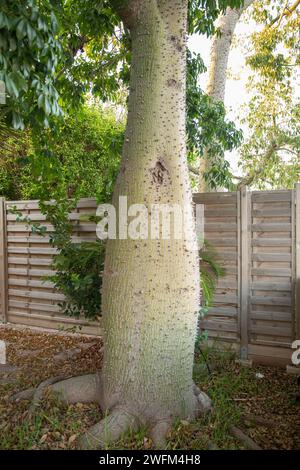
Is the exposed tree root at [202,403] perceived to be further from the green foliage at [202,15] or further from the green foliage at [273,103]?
the green foliage at [273,103]

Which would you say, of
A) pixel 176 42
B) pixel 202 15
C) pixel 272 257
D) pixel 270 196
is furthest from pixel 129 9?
pixel 272 257

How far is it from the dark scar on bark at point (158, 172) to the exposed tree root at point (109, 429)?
Answer: 1655mm

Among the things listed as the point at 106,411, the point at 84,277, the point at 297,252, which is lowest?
the point at 106,411

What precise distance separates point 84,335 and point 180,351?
109 inches

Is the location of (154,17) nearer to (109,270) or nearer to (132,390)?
(109,270)

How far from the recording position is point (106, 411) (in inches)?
112

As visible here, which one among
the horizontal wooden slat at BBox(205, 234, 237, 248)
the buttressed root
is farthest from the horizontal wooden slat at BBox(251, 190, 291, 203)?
the buttressed root

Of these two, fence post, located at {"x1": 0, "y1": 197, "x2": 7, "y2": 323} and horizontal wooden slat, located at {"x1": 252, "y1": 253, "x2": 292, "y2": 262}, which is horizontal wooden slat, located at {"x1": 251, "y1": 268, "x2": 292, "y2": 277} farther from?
fence post, located at {"x1": 0, "y1": 197, "x2": 7, "y2": 323}

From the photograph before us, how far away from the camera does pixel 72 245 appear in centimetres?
464

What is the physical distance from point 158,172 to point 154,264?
26.3 inches

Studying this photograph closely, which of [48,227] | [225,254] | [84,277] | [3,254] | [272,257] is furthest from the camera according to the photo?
[3,254]

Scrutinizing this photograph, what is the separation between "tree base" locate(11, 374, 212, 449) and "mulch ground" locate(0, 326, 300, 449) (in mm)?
61

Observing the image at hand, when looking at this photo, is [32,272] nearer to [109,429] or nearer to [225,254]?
[225,254]
